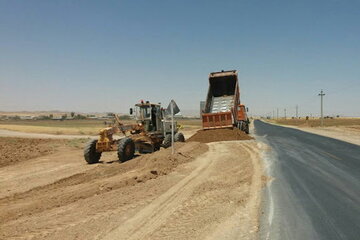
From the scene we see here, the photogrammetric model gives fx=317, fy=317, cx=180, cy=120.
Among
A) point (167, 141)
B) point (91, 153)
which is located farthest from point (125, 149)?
point (167, 141)

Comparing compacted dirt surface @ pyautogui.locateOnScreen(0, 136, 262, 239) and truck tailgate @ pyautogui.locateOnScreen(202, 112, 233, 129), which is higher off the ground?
truck tailgate @ pyautogui.locateOnScreen(202, 112, 233, 129)

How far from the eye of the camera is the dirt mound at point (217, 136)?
23406 mm

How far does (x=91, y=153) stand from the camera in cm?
1537

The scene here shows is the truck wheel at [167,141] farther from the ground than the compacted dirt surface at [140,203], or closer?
farther from the ground

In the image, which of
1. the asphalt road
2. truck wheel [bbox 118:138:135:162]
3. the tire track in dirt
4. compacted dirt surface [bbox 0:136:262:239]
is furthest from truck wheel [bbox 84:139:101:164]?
the asphalt road

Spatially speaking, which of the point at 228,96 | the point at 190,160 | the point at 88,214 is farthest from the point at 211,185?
the point at 228,96

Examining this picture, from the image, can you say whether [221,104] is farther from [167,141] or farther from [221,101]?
[167,141]

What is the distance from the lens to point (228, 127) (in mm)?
24844

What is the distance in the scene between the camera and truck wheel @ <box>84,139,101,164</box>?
15.3 m

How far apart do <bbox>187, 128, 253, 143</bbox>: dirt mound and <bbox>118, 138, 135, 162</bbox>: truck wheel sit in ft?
28.8

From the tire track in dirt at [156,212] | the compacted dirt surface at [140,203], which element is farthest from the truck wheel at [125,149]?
the tire track in dirt at [156,212]

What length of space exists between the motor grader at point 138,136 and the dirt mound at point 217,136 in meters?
3.61

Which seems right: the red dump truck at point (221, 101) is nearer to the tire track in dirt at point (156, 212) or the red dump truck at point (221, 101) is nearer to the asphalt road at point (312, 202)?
the asphalt road at point (312, 202)

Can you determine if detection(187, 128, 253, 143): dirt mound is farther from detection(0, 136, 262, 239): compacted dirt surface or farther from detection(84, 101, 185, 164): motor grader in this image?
detection(0, 136, 262, 239): compacted dirt surface
